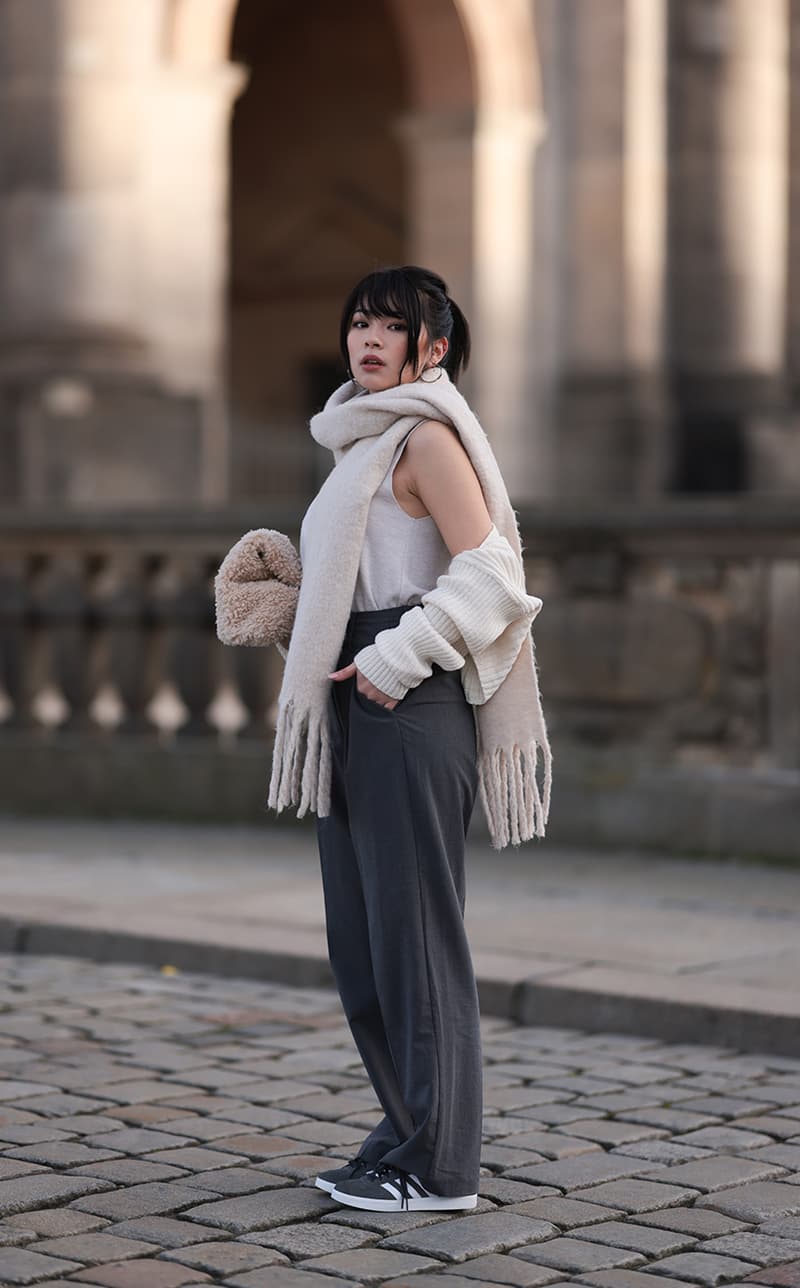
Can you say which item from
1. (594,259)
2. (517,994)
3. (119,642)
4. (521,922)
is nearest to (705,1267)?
(517,994)

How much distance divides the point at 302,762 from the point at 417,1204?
0.87 m

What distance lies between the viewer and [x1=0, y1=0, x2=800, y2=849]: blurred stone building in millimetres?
9719

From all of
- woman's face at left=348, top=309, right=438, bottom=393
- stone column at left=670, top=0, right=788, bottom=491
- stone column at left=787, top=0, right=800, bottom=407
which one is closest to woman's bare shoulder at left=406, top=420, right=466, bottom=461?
woman's face at left=348, top=309, right=438, bottom=393

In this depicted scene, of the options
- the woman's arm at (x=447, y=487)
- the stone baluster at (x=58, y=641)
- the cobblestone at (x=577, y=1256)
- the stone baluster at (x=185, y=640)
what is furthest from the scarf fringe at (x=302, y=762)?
the stone baluster at (x=58, y=641)

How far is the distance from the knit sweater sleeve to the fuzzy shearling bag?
26 cm

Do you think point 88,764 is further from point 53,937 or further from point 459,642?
point 459,642

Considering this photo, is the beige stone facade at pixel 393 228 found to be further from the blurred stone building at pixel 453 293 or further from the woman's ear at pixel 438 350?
the woman's ear at pixel 438 350

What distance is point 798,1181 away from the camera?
16.0 ft

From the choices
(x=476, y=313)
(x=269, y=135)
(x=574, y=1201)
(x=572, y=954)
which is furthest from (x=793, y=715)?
(x=269, y=135)

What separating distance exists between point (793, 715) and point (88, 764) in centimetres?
347

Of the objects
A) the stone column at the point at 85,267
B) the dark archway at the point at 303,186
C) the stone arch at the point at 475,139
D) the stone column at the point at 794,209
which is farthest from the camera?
the dark archway at the point at 303,186

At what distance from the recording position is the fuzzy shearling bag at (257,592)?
4.67m

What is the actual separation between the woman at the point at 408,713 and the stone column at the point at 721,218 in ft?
53.0

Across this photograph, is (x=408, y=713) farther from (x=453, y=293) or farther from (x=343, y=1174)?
(x=453, y=293)
